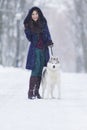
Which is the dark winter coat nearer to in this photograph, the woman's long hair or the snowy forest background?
the woman's long hair

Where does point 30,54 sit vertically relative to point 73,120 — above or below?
above

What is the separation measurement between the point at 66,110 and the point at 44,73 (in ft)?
9.43

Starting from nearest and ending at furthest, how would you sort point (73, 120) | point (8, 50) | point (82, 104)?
point (73, 120) → point (82, 104) → point (8, 50)

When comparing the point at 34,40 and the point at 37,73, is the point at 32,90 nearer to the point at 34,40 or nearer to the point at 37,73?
the point at 37,73

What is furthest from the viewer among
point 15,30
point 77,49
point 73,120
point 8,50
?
point 77,49

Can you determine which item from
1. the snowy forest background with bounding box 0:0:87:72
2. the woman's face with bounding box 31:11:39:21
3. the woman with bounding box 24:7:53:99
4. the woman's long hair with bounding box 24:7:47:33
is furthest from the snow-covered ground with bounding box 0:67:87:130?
the snowy forest background with bounding box 0:0:87:72

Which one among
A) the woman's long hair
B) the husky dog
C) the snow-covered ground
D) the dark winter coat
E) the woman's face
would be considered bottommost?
the snow-covered ground

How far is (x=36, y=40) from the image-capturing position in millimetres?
14031

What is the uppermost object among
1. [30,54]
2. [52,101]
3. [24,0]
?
[24,0]

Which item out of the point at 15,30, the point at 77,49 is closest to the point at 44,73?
the point at 15,30

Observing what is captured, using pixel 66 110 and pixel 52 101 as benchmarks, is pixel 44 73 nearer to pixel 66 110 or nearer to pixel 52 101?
pixel 52 101

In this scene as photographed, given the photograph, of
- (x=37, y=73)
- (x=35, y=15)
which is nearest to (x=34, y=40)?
(x=35, y=15)

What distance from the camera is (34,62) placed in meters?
14.2

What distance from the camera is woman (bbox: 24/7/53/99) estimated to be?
14.0 metres
